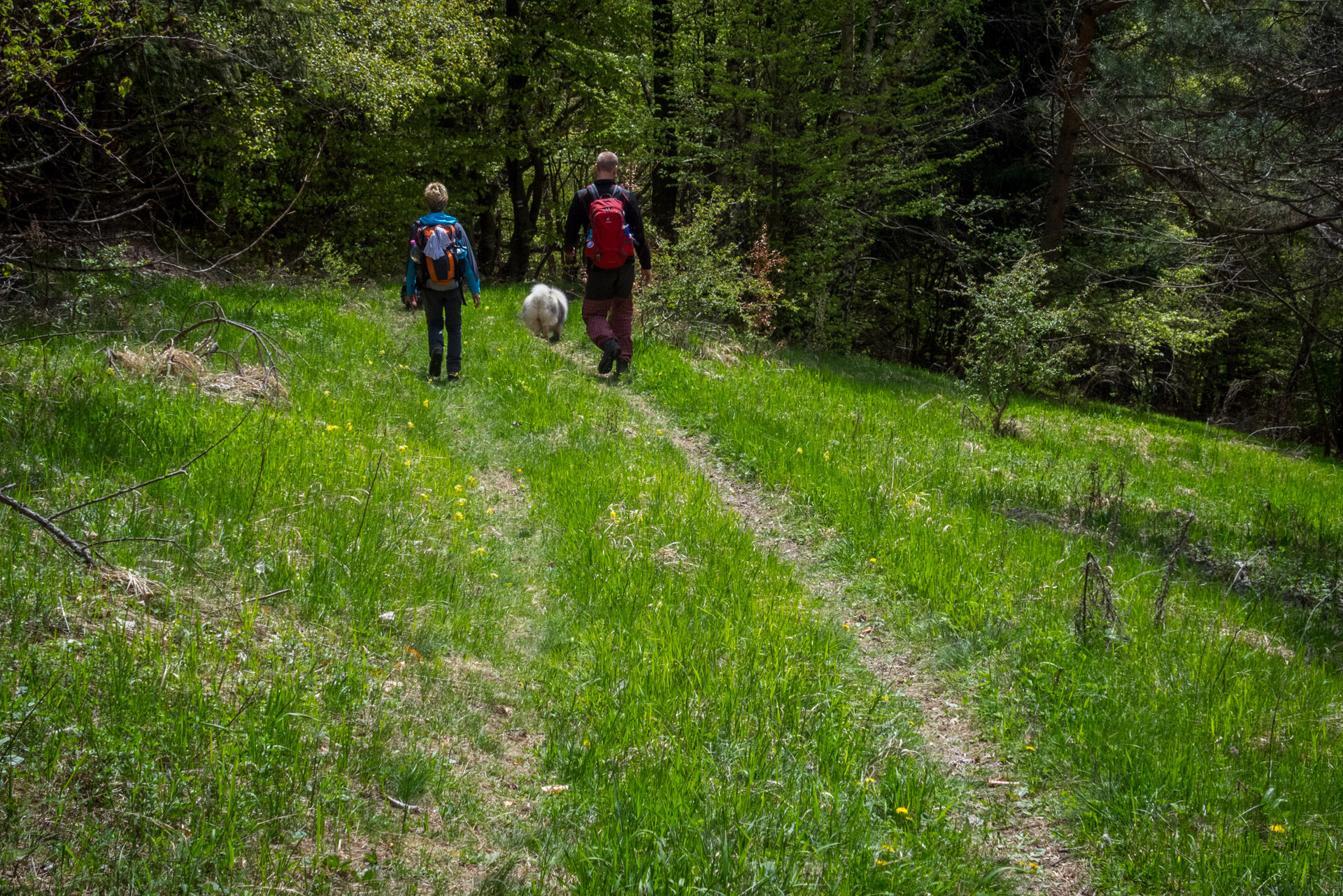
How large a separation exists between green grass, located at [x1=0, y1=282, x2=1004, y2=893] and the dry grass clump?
18 cm

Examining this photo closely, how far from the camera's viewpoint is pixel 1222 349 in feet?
91.7

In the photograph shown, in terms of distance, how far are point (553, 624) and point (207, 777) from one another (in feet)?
6.37

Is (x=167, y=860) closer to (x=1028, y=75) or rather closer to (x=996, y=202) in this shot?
(x=996, y=202)

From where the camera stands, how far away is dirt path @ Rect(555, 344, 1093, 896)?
3.01 m

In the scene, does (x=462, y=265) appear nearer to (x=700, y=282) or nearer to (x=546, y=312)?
(x=546, y=312)

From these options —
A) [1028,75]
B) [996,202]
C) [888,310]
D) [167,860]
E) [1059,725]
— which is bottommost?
[1059,725]

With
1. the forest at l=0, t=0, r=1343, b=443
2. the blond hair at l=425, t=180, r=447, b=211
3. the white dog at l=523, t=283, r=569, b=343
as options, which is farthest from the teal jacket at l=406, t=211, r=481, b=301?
the white dog at l=523, t=283, r=569, b=343

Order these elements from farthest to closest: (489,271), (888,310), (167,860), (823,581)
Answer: (888,310) → (489,271) → (823,581) → (167,860)

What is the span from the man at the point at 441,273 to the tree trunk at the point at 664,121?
26.8 ft

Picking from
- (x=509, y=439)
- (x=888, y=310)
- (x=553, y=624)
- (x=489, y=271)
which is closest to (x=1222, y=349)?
(x=888, y=310)

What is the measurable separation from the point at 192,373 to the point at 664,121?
39.0 feet

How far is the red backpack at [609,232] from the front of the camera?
9.41 meters

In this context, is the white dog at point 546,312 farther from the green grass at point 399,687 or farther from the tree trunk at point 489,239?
the tree trunk at point 489,239

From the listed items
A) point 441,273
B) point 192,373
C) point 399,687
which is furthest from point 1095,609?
point 441,273
